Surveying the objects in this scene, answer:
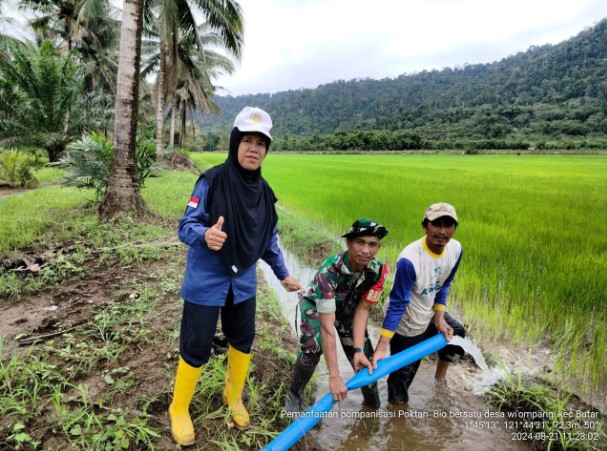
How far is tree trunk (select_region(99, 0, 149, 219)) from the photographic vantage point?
4758mm

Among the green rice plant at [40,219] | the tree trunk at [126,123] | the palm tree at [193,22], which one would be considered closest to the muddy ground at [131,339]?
the green rice plant at [40,219]

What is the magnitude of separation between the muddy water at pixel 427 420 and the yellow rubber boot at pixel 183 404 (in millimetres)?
829

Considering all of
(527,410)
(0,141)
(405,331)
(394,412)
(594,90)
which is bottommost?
(394,412)

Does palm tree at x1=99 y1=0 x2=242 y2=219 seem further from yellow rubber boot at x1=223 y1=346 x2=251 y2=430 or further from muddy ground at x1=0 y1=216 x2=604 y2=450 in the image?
yellow rubber boot at x1=223 y1=346 x2=251 y2=430

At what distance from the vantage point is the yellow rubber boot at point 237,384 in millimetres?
1829

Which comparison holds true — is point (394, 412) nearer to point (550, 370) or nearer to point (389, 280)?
point (550, 370)

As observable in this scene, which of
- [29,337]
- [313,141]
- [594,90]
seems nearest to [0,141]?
[29,337]

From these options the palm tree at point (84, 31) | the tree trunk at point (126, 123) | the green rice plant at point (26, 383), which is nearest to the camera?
the green rice plant at point (26, 383)

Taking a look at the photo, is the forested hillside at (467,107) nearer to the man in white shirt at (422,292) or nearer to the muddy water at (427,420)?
the muddy water at (427,420)

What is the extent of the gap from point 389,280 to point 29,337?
346 centimetres

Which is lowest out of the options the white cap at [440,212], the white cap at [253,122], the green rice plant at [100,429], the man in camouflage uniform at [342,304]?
the green rice plant at [100,429]

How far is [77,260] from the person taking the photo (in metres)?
3.73

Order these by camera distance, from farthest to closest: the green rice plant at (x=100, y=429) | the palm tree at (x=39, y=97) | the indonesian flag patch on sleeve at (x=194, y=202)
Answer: the palm tree at (x=39, y=97)
the green rice plant at (x=100, y=429)
the indonesian flag patch on sleeve at (x=194, y=202)

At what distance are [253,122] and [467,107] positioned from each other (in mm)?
73785
